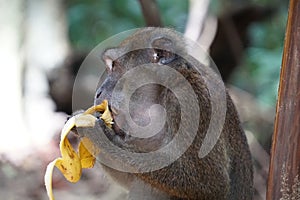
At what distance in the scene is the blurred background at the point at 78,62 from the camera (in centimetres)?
665

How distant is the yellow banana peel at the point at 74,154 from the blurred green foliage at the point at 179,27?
145 inches

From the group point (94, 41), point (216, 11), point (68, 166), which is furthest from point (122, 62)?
point (216, 11)

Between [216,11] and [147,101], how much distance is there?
13.7ft

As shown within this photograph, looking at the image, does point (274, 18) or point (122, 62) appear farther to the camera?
point (274, 18)

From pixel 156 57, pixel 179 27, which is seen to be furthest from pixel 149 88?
pixel 179 27

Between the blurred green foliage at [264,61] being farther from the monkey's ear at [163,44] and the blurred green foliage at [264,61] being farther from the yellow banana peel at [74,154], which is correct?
the yellow banana peel at [74,154]

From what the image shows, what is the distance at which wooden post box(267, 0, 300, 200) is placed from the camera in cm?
291

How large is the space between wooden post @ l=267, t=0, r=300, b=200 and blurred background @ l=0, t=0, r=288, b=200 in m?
2.74

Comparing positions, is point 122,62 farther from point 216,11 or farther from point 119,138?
point 216,11

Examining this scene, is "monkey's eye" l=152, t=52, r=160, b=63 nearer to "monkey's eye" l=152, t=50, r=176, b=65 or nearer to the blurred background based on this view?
"monkey's eye" l=152, t=50, r=176, b=65

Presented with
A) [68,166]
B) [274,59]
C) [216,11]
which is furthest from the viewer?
[216,11]

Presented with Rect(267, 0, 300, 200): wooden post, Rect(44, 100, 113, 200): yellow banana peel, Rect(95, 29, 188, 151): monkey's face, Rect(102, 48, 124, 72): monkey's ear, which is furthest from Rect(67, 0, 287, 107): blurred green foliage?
Rect(267, 0, 300, 200): wooden post

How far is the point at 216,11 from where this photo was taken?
7.82 metres

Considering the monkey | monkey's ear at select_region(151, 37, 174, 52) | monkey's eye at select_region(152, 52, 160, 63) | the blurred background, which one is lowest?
the blurred background
